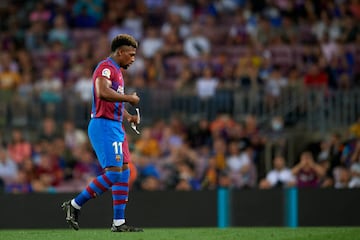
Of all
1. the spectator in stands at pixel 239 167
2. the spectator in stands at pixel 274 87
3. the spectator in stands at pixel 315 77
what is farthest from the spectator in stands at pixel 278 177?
the spectator in stands at pixel 315 77

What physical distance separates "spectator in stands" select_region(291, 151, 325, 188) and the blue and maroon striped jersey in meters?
6.38

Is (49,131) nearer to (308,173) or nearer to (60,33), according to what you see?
(60,33)

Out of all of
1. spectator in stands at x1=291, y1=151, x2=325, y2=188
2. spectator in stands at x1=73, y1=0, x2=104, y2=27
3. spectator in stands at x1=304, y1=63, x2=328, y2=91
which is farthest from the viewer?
spectator in stands at x1=73, y1=0, x2=104, y2=27

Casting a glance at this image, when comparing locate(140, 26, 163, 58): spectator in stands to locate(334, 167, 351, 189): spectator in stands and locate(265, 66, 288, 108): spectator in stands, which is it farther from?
locate(334, 167, 351, 189): spectator in stands

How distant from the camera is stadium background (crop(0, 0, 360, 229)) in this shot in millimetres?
19125

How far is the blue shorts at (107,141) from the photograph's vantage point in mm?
11906

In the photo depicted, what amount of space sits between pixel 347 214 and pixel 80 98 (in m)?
6.74

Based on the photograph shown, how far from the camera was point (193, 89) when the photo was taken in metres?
20.9

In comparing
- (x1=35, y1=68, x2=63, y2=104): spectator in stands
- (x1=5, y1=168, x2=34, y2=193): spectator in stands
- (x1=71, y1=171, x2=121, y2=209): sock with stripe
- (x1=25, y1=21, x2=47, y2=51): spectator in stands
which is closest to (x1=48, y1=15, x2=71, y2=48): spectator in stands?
(x1=25, y1=21, x2=47, y2=51): spectator in stands

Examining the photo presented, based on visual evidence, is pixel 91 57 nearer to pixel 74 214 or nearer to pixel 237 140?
pixel 237 140

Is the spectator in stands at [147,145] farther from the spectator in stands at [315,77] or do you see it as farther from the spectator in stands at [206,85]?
the spectator in stands at [315,77]

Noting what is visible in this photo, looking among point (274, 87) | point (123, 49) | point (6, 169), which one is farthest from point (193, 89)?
point (123, 49)

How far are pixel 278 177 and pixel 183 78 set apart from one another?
3.72m

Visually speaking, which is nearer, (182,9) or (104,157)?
(104,157)
